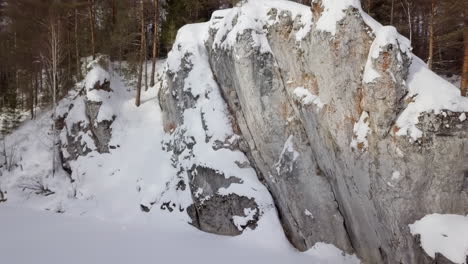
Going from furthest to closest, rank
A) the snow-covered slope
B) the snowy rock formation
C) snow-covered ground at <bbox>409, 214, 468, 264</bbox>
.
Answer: the snow-covered slope
the snowy rock formation
snow-covered ground at <bbox>409, 214, 468, 264</bbox>

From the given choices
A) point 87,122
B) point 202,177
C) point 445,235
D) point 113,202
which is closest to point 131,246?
point 202,177

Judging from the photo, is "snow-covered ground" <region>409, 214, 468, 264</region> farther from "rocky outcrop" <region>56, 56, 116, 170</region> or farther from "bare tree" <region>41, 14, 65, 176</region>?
"bare tree" <region>41, 14, 65, 176</region>

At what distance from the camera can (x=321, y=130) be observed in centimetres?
1065

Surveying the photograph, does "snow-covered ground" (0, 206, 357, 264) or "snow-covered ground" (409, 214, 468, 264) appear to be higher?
"snow-covered ground" (409, 214, 468, 264)

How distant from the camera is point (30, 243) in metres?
11.1

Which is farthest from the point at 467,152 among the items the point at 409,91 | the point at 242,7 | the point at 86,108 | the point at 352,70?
the point at 86,108

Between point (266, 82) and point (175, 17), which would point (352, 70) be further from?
point (175, 17)

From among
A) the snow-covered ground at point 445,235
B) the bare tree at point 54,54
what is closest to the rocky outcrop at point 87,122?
the bare tree at point 54,54

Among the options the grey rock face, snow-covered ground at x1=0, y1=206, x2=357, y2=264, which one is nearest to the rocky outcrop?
the grey rock face

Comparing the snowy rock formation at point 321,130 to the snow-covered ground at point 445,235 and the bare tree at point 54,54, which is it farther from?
the bare tree at point 54,54

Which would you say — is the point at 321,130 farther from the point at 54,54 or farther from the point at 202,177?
the point at 54,54

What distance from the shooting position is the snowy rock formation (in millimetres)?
8320

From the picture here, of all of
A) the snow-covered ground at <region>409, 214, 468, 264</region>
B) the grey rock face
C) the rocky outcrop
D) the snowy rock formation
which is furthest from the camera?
the rocky outcrop

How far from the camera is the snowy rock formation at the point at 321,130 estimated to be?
8320 millimetres
